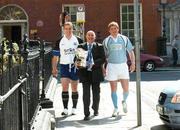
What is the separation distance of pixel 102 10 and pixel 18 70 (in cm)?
2881

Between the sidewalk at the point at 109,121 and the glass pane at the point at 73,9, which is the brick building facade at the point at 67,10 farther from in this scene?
the sidewalk at the point at 109,121

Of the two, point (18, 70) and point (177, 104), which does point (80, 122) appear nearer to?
point (177, 104)

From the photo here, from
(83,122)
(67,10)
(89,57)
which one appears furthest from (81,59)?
(67,10)

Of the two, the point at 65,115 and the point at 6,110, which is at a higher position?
the point at 6,110

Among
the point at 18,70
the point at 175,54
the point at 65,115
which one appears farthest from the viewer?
the point at 175,54

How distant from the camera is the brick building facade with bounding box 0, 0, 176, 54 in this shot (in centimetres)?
3400

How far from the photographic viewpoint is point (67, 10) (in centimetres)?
3438

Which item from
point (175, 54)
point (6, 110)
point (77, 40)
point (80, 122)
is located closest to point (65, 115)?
point (80, 122)

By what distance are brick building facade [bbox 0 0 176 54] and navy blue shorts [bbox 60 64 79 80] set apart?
22.7m

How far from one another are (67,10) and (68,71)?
2349 cm

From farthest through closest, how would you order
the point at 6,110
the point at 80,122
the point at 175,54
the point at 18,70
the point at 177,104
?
the point at 175,54 < the point at 80,122 < the point at 177,104 < the point at 18,70 < the point at 6,110

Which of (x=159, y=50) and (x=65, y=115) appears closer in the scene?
(x=65, y=115)

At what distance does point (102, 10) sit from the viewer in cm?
3428

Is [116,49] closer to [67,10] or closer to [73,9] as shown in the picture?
[67,10]
